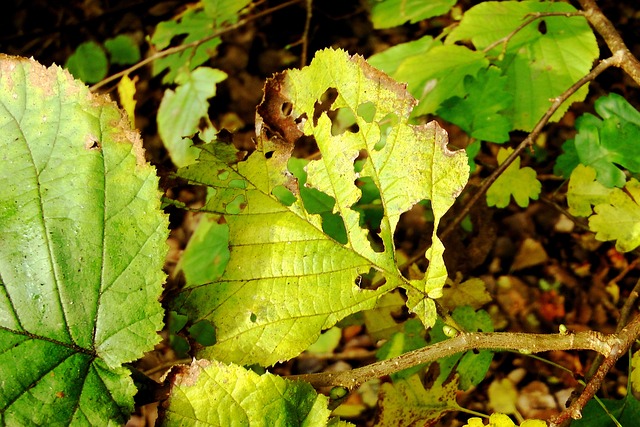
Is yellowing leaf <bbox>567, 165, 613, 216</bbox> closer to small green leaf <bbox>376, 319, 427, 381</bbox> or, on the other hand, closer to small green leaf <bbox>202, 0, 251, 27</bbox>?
small green leaf <bbox>376, 319, 427, 381</bbox>

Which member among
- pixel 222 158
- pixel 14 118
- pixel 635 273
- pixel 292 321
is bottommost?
pixel 635 273

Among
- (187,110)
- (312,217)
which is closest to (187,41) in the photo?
(187,110)

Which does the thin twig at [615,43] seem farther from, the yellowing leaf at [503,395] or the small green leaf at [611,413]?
the yellowing leaf at [503,395]

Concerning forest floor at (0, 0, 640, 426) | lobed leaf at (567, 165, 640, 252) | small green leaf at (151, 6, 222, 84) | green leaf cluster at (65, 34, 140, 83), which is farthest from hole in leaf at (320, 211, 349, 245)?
green leaf cluster at (65, 34, 140, 83)

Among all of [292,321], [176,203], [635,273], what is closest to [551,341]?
[292,321]

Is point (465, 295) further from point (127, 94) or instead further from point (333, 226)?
point (127, 94)

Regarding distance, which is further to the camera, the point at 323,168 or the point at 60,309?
the point at 323,168

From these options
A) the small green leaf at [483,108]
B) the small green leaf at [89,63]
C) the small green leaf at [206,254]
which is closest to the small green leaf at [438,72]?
the small green leaf at [483,108]

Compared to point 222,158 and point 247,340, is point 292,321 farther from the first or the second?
point 222,158
